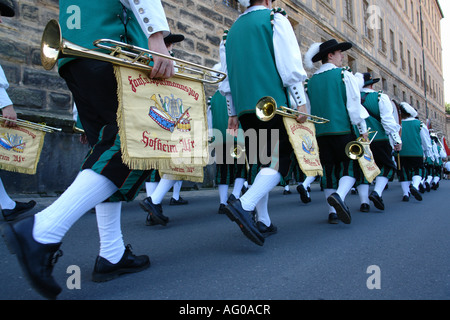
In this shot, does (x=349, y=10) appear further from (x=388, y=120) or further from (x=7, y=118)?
(x=7, y=118)

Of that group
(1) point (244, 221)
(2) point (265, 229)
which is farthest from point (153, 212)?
(1) point (244, 221)

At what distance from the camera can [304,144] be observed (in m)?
2.89

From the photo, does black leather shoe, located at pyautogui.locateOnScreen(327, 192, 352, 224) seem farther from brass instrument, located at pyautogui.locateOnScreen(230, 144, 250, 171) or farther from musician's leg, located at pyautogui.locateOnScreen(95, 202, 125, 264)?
musician's leg, located at pyautogui.locateOnScreen(95, 202, 125, 264)

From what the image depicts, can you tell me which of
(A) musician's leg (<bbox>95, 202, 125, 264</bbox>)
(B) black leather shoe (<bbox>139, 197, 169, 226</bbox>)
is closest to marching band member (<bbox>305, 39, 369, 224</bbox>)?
(B) black leather shoe (<bbox>139, 197, 169, 226</bbox>)

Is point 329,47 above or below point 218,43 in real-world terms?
below

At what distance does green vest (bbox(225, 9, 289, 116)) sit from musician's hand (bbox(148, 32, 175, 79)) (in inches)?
40.1

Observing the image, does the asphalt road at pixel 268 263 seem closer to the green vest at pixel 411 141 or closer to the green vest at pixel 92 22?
the green vest at pixel 92 22

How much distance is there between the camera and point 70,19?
1870 millimetres

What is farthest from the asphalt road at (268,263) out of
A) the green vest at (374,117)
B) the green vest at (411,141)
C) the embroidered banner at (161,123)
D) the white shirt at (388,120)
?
the green vest at (411,141)

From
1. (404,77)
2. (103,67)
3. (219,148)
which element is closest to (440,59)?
(404,77)

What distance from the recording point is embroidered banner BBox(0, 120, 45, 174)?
11.6 ft

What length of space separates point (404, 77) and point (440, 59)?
926 inches

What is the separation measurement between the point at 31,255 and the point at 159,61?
107 cm

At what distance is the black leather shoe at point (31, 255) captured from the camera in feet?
4.71
